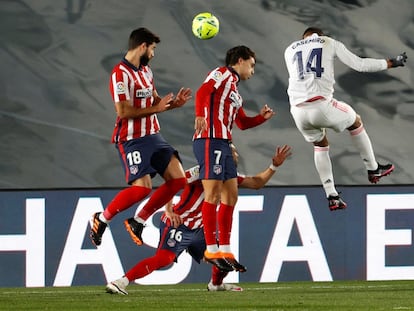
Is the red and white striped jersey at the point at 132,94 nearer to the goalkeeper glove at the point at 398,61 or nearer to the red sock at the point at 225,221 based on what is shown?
the red sock at the point at 225,221

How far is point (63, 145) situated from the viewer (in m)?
13.5

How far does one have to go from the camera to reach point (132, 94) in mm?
10547

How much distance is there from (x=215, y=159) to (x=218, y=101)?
18.7 inches

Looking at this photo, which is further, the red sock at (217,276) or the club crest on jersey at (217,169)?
the red sock at (217,276)

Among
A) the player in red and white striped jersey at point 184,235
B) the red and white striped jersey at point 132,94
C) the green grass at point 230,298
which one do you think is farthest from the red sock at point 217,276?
the red and white striped jersey at point 132,94

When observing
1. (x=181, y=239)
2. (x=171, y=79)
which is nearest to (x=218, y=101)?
(x=181, y=239)

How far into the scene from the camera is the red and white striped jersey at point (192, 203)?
1065 centimetres

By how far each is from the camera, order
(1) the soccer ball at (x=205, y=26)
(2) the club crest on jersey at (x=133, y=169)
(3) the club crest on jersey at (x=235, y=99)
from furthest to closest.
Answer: (1) the soccer ball at (x=205, y=26) → (3) the club crest on jersey at (x=235, y=99) → (2) the club crest on jersey at (x=133, y=169)

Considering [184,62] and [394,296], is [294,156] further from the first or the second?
[394,296]

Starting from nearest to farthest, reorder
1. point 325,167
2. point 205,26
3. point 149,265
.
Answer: point 149,265
point 325,167
point 205,26

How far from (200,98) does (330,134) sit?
3122mm

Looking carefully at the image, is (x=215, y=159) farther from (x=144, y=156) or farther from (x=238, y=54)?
(x=238, y=54)

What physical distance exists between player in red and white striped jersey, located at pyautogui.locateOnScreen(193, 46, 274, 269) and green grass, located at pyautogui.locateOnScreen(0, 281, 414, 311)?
0.51 m

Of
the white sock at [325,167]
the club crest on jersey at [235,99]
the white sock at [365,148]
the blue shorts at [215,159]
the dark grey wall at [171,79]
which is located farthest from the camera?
the dark grey wall at [171,79]
